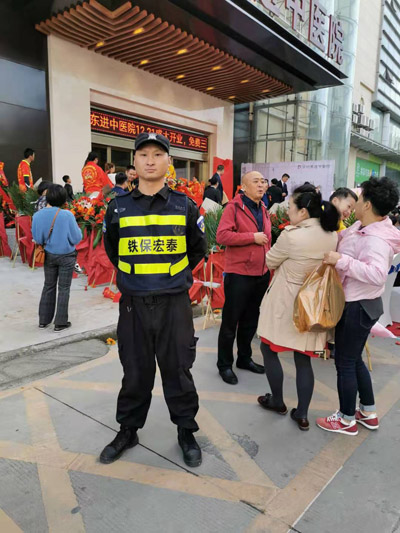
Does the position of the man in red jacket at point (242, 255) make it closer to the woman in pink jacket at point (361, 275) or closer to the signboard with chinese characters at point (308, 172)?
the woman in pink jacket at point (361, 275)

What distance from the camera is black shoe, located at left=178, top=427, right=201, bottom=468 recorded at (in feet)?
6.97

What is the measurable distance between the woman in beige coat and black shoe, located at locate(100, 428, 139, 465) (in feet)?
3.21


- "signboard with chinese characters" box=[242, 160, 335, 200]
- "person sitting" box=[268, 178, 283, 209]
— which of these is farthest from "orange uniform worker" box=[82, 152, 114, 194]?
"signboard with chinese characters" box=[242, 160, 335, 200]

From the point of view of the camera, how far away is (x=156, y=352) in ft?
7.09

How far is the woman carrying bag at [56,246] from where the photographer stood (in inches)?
156

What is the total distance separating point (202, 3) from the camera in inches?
316

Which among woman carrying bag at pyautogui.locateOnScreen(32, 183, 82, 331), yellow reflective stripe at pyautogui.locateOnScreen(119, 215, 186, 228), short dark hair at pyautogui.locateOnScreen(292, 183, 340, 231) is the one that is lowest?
woman carrying bag at pyautogui.locateOnScreen(32, 183, 82, 331)

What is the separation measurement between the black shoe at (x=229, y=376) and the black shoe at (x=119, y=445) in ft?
3.36

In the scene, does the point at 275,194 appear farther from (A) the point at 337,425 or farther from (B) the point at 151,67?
(A) the point at 337,425

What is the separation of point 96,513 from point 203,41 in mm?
10159

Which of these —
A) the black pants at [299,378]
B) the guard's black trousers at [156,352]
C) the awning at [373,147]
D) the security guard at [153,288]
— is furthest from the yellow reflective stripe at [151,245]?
the awning at [373,147]

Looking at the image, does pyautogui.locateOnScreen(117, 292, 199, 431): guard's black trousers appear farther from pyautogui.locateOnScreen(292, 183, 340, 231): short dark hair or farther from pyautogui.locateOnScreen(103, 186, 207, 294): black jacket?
pyautogui.locateOnScreen(292, 183, 340, 231): short dark hair

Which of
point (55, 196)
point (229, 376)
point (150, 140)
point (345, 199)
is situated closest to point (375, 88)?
point (345, 199)

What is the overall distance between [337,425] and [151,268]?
160 cm
